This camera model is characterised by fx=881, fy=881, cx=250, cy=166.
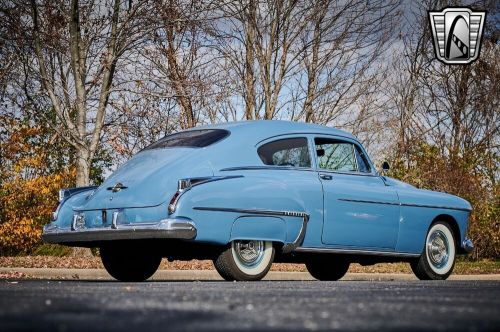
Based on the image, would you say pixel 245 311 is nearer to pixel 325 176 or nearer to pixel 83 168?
pixel 325 176

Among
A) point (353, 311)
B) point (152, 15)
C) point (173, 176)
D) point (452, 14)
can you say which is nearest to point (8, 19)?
point (152, 15)

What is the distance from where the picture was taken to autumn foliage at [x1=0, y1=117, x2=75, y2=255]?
21984mm

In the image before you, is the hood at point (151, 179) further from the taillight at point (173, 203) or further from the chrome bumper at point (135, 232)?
the chrome bumper at point (135, 232)

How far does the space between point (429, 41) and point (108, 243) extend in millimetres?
17399

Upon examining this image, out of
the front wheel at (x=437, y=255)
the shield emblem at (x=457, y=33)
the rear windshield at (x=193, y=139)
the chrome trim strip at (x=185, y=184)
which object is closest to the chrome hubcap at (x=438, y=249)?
the front wheel at (x=437, y=255)

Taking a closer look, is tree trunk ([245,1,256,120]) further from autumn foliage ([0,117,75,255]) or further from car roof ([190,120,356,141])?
car roof ([190,120,356,141])

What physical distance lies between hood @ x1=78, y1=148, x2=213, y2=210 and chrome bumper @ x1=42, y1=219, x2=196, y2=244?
245 mm

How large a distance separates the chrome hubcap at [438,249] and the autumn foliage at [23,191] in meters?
12.5

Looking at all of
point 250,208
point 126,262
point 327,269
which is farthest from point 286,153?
point 327,269

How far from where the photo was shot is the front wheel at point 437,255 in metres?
10.9

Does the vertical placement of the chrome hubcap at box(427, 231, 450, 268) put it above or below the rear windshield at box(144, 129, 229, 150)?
below

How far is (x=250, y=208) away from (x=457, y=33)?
15108mm

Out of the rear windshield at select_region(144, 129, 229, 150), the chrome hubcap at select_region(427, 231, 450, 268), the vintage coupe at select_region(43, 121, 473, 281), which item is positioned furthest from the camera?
the chrome hubcap at select_region(427, 231, 450, 268)

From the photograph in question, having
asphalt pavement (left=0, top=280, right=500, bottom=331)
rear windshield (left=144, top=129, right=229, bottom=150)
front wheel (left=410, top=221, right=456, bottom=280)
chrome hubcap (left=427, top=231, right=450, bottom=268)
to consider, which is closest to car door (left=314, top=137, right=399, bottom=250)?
front wheel (left=410, top=221, right=456, bottom=280)
